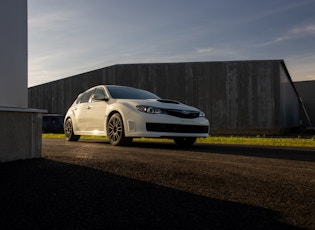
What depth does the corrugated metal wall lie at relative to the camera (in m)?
21.7

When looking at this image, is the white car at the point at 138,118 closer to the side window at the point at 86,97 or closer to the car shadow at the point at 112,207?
the side window at the point at 86,97

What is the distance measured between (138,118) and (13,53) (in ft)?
10.8

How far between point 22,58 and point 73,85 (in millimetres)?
21763

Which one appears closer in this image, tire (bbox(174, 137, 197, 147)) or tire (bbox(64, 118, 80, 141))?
tire (bbox(174, 137, 197, 147))

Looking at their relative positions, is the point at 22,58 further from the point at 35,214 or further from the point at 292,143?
the point at 292,143

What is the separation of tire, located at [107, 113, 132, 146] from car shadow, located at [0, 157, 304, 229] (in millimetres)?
4138

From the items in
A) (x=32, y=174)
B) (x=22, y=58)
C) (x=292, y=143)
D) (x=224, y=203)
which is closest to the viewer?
(x=224, y=203)

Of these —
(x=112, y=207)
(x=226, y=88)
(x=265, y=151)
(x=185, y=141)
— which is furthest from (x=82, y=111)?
(x=226, y=88)

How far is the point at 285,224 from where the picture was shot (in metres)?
2.21

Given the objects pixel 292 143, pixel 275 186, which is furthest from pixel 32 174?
pixel 292 143

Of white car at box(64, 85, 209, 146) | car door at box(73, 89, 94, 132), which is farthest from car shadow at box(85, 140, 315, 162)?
car door at box(73, 89, 94, 132)

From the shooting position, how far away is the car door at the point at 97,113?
8523 millimetres

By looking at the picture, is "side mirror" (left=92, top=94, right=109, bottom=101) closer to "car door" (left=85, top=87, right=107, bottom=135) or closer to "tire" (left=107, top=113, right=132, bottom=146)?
"car door" (left=85, top=87, right=107, bottom=135)

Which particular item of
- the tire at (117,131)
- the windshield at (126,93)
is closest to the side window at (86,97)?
the windshield at (126,93)
